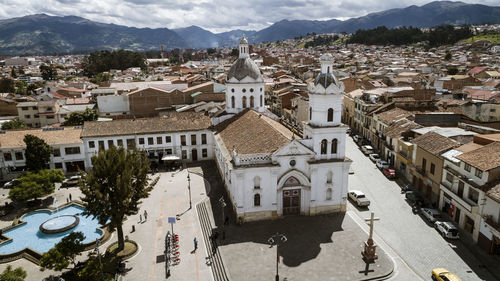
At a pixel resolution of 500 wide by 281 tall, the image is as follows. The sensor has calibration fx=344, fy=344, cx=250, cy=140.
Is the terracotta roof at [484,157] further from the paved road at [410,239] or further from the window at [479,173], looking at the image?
the paved road at [410,239]

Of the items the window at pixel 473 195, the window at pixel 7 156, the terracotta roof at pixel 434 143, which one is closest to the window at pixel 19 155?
the window at pixel 7 156

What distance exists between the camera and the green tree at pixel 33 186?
36.7m

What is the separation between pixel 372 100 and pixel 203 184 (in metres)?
35.7

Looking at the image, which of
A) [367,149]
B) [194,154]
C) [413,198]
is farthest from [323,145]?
[194,154]

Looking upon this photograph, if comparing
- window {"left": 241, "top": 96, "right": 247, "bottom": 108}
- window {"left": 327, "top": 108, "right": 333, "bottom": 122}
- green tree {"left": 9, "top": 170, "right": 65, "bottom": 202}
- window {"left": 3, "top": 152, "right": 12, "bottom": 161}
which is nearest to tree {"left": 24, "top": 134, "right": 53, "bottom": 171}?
green tree {"left": 9, "top": 170, "right": 65, "bottom": 202}

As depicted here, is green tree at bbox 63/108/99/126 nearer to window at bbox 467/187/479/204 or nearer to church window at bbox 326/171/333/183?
church window at bbox 326/171/333/183

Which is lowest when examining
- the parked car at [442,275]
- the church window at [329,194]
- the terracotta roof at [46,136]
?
the parked car at [442,275]

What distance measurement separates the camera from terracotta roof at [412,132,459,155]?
3481 centimetres

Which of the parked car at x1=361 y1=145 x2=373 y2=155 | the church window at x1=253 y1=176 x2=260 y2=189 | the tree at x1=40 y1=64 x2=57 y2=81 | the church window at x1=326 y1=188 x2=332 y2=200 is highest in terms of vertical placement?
the tree at x1=40 y1=64 x2=57 y2=81

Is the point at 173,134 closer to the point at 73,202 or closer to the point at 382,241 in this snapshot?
the point at 73,202

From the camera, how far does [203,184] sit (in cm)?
4350

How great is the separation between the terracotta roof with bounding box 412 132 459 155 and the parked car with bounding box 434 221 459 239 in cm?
733

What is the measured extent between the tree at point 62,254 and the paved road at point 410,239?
78.5 feet

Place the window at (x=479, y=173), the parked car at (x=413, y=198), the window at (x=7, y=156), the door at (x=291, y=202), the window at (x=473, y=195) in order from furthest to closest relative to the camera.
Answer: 1. the window at (x=7, y=156)
2. the parked car at (x=413, y=198)
3. the door at (x=291, y=202)
4. the window at (x=473, y=195)
5. the window at (x=479, y=173)
